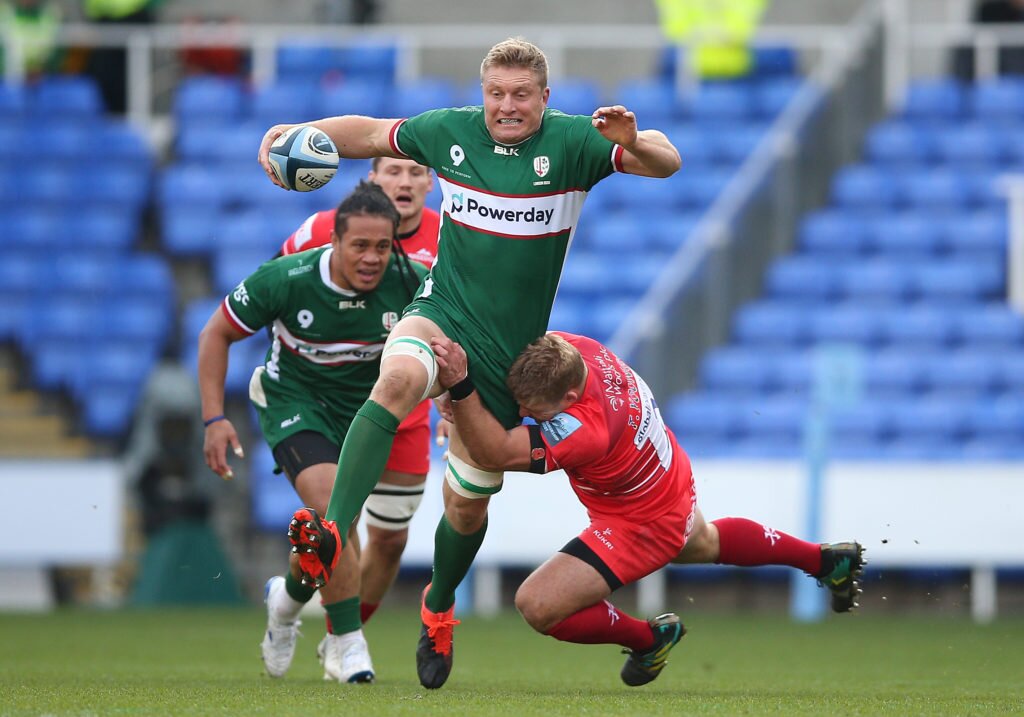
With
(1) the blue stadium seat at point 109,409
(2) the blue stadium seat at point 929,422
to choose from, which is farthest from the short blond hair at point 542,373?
(1) the blue stadium seat at point 109,409

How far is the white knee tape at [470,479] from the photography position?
6945mm

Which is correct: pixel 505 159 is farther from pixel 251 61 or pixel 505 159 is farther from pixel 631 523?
pixel 251 61

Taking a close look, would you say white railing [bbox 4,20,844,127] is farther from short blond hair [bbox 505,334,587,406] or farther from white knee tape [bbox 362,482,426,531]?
short blond hair [bbox 505,334,587,406]

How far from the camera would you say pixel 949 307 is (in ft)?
50.9

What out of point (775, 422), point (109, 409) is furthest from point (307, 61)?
point (775, 422)

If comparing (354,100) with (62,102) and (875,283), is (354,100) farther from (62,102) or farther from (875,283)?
(875,283)

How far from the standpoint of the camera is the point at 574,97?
16656 millimetres

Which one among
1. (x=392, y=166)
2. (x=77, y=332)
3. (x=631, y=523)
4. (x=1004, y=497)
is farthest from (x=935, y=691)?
(x=77, y=332)

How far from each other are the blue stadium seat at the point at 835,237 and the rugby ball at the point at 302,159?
9920mm

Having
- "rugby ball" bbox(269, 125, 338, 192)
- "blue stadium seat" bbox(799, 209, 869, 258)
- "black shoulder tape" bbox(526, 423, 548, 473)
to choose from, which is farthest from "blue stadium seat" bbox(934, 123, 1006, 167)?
"rugby ball" bbox(269, 125, 338, 192)

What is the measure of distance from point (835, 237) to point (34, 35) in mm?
8042

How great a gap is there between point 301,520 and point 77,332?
10248 mm

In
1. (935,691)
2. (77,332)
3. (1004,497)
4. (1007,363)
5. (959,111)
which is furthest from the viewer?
(959,111)

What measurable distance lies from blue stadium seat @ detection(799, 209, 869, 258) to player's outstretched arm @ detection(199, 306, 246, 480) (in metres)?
9.27
